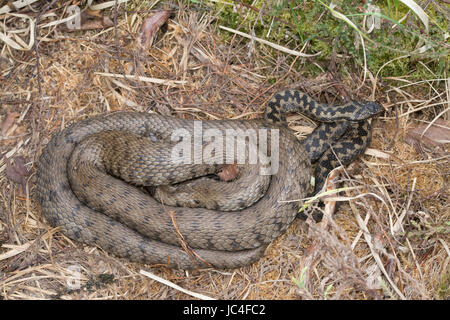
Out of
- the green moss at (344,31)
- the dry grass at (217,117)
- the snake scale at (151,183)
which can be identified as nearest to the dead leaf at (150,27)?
the dry grass at (217,117)

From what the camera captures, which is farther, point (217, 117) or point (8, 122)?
point (217, 117)

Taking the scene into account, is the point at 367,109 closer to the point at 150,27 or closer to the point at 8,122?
the point at 150,27

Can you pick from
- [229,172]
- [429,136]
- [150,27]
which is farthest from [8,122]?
[429,136]

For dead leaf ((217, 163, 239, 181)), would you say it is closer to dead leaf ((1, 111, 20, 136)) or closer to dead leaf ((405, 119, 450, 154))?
dead leaf ((405, 119, 450, 154))

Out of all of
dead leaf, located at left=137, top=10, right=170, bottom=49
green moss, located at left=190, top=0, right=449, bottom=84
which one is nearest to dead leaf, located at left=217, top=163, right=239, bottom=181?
green moss, located at left=190, top=0, right=449, bottom=84

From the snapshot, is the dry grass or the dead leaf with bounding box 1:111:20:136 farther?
the dead leaf with bounding box 1:111:20:136

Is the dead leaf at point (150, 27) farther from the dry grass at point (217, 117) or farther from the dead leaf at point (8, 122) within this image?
the dead leaf at point (8, 122)

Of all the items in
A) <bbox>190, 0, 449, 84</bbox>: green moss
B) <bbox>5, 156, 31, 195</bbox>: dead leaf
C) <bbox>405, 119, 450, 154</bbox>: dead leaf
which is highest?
<bbox>190, 0, 449, 84</bbox>: green moss
